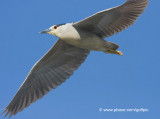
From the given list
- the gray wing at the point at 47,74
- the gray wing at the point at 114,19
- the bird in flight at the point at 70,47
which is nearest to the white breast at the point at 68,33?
the bird in flight at the point at 70,47

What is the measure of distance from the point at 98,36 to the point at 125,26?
27.7 inches

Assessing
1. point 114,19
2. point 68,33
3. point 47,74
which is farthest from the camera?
point 47,74

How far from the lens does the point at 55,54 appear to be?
8.14 meters

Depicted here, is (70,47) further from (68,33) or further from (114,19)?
(114,19)

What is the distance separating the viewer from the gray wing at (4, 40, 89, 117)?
816 cm

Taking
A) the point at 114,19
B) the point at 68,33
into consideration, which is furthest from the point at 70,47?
the point at 114,19

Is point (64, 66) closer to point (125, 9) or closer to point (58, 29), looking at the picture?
point (58, 29)

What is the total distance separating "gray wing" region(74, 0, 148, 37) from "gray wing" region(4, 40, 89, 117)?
114 cm

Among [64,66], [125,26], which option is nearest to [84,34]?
[125,26]

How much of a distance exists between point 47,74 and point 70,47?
121 cm

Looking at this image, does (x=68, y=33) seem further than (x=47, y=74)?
No

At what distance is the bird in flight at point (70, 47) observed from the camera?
6.87 metres

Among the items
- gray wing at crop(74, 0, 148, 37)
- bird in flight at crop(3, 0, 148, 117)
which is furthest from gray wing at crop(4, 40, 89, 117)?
gray wing at crop(74, 0, 148, 37)

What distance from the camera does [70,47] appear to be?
8016 mm
